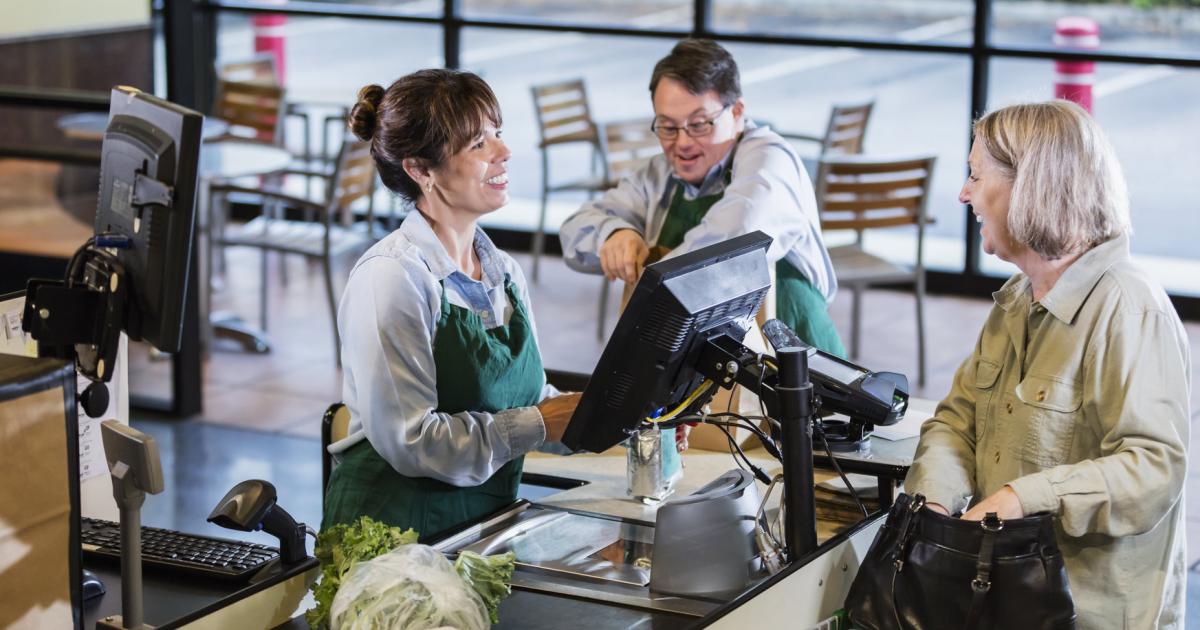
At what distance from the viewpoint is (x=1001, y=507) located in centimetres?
200

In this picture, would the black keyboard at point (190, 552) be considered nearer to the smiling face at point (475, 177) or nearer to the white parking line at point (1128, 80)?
the smiling face at point (475, 177)

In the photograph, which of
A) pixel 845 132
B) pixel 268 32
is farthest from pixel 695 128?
pixel 268 32

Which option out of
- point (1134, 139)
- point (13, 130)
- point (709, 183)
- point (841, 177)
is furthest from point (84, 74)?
point (1134, 139)

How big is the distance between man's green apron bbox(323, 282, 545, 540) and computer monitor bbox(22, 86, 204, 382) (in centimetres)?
37

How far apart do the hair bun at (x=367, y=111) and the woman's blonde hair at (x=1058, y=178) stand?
980 millimetres

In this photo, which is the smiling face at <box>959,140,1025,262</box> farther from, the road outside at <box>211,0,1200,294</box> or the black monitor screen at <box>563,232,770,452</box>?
the road outside at <box>211,0,1200,294</box>

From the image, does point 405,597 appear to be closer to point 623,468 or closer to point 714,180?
point 623,468

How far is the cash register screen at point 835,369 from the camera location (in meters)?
2.12

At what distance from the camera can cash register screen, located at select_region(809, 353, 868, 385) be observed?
212 cm

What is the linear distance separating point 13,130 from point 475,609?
4.39 meters

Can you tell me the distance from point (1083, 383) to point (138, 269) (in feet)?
4.55

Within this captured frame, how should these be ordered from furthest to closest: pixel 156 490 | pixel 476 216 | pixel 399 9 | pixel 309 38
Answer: pixel 309 38 → pixel 399 9 → pixel 476 216 → pixel 156 490

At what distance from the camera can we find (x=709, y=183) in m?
3.20

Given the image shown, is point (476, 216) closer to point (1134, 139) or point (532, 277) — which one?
point (532, 277)
